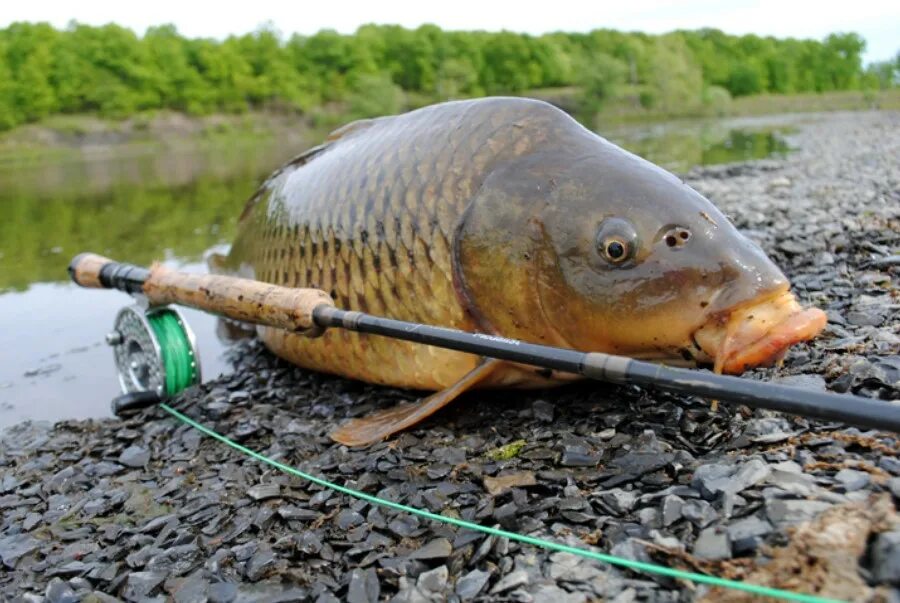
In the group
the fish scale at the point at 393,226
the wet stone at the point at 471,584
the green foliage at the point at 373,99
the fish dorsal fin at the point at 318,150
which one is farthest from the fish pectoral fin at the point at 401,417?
the green foliage at the point at 373,99

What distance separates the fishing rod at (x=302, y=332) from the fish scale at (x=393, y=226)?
0.38 meters

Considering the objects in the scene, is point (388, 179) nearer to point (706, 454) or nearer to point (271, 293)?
point (271, 293)

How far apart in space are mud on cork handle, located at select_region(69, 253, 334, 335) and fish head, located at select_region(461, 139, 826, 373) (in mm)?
637

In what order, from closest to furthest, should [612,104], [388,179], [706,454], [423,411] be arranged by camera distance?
1. [706,454]
2. [423,411]
3. [388,179]
4. [612,104]

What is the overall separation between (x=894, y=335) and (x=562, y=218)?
1.24m

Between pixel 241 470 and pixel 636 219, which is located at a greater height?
pixel 636 219

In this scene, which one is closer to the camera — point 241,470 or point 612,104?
point 241,470

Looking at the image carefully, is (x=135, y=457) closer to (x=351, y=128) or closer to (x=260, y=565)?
(x=260, y=565)

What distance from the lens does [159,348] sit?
3682 mm

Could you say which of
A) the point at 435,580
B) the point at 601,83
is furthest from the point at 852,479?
the point at 601,83

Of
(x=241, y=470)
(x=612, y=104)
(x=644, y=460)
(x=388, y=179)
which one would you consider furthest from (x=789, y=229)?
(x=612, y=104)

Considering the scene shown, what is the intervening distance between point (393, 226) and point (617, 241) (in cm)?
105

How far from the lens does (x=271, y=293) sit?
286 cm

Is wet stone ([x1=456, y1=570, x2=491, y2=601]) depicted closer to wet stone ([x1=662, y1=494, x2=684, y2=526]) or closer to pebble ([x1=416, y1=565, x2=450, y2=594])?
pebble ([x1=416, y1=565, x2=450, y2=594])
